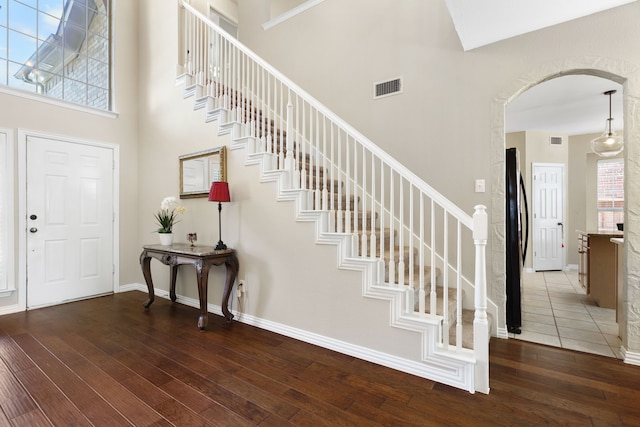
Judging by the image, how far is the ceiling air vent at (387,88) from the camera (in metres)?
Answer: 3.34

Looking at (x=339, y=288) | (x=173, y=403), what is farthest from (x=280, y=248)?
(x=173, y=403)

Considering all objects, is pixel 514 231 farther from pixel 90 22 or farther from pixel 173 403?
pixel 90 22

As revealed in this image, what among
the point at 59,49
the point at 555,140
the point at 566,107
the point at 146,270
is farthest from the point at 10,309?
the point at 555,140

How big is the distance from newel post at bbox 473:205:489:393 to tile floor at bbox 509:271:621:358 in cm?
114

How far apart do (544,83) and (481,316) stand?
3.32 metres

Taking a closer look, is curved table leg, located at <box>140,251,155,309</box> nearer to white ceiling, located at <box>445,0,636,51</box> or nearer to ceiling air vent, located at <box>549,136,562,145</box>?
white ceiling, located at <box>445,0,636,51</box>

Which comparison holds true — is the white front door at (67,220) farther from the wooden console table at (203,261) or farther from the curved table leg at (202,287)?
the curved table leg at (202,287)

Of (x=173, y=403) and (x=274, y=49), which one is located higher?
(x=274, y=49)

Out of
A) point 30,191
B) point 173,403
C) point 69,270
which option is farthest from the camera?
point 69,270

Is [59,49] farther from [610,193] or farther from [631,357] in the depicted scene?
[610,193]

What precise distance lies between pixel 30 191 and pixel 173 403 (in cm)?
343

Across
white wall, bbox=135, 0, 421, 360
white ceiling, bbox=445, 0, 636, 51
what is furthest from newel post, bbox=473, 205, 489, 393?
white ceiling, bbox=445, 0, 636, 51

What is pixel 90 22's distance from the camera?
14.1 ft

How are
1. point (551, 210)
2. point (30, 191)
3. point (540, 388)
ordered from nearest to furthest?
point (540, 388), point (30, 191), point (551, 210)
